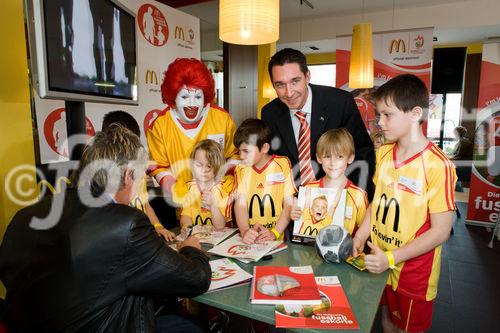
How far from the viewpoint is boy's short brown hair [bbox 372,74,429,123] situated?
1521 millimetres

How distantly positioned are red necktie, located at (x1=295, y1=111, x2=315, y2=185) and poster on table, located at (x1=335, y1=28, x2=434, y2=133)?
392 centimetres

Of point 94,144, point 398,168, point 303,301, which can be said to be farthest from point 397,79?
point 94,144

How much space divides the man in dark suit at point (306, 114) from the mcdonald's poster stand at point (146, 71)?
195 centimetres

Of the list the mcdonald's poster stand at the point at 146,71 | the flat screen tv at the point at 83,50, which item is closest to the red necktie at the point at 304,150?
the flat screen tv at the point at 83,50

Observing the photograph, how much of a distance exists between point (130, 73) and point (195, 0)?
3733 millimetres

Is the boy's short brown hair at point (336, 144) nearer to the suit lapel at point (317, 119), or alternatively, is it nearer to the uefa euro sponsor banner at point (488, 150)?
the suit lapel at point (317, 119)

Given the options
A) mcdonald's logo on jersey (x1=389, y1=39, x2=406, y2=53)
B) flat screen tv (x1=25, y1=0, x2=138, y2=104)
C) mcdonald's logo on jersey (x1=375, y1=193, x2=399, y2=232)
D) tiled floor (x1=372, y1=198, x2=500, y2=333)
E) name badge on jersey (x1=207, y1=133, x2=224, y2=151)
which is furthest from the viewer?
mcdonald's logo on jersey (x1=389, y1=39, x2=406, y2=53)

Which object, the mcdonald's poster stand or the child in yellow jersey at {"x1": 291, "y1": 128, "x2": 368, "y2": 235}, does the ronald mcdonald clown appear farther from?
the mcdonald's poster stand

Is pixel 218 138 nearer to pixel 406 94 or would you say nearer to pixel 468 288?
pixel 406 94

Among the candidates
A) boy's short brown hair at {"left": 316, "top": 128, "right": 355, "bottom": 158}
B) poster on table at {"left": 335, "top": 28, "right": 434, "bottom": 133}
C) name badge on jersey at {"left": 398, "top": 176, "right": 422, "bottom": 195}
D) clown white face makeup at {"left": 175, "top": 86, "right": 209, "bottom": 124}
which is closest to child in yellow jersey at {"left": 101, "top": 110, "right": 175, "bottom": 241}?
clown white face makeup at {"left": 175, "top": 86, "right": 209, "bottom": 124}

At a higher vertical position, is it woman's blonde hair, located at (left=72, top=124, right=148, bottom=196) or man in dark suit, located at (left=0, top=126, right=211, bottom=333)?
woman's blonde hair, located at (left=72, top=124, right=148, bottom=196)

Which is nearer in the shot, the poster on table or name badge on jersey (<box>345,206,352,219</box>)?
name badge on jersey (<box>345,206,352,219</box>)

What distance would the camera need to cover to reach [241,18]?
1.84 metres

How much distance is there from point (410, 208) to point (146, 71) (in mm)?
3513
